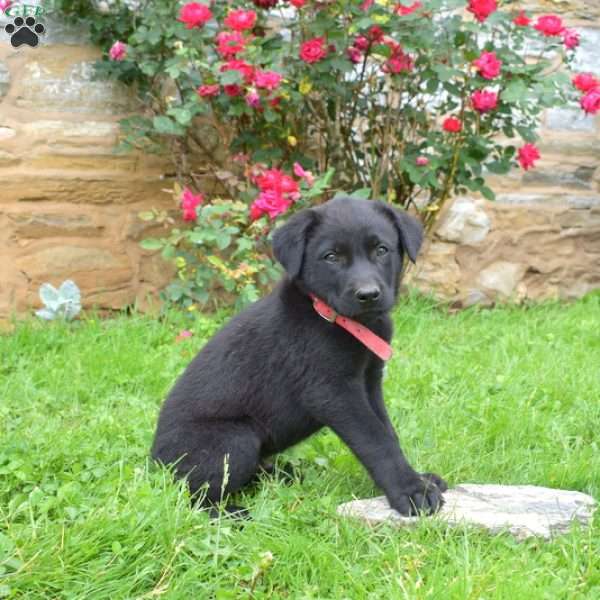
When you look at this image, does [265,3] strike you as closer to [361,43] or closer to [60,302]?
[361,43]

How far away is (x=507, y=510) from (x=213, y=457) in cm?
95

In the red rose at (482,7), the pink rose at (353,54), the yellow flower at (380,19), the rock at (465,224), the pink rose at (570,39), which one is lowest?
the rock at (465,224)

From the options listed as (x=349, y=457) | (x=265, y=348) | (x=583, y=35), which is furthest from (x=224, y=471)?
(x=583, y=35)

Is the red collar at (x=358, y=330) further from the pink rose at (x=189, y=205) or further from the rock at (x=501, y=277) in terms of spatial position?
the rock at (x=501, y=277)

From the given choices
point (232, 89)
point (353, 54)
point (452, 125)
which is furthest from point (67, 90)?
point (452, 125)

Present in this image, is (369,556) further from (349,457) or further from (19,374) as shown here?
(19,374)

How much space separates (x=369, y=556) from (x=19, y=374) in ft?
7.48

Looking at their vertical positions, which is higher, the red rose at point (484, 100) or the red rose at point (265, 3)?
the red rose at point (265, 3)

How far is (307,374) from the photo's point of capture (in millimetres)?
2990

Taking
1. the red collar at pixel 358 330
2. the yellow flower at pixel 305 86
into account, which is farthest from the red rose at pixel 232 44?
the red collar at pixel 358 330

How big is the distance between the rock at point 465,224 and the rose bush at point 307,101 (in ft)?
1.10

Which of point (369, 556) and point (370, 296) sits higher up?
point (370, 296)

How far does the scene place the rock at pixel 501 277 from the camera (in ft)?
20.9

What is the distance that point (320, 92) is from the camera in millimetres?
5426
